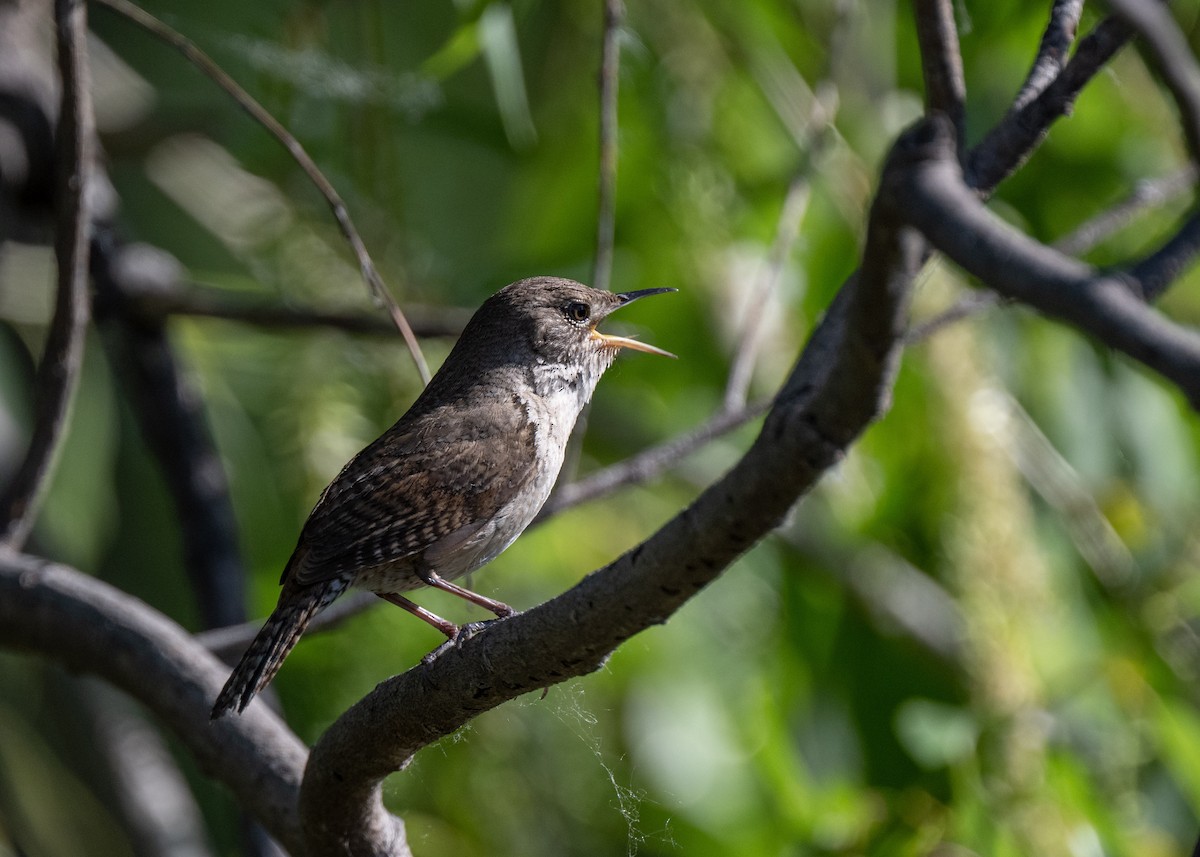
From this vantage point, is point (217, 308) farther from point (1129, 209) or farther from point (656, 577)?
point (656, 577)

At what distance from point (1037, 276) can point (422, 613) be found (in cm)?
212

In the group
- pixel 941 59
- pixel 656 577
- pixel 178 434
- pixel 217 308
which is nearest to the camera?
pixel 656 577

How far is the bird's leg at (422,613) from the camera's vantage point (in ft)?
9.83

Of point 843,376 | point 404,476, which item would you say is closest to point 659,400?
point 404,476

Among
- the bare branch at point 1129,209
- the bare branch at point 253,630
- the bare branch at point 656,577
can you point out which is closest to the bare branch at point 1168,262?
the bare branch at point 656,577

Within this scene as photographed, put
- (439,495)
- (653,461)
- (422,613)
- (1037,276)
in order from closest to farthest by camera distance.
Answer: (1037,276), (439,495), (422,613), (653,461)

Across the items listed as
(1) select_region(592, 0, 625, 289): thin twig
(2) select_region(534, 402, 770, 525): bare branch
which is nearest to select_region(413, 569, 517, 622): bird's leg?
(2) select_region(534, 402, 770, 525): bare branch

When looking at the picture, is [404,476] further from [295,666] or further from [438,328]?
[295,666]

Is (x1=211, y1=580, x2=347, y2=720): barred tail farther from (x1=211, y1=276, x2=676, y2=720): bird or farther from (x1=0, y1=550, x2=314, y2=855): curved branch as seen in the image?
(x1=0, y1=550, x2=314, y2=855): curved branch

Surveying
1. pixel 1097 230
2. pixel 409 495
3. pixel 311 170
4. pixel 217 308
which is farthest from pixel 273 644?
pixel 1097 230

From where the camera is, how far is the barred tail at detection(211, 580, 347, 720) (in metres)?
2.61

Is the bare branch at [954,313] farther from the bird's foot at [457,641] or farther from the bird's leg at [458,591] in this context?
the bird's foot at [457,641]

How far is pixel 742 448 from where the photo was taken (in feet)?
15.2

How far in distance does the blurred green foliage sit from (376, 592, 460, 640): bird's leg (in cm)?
55
